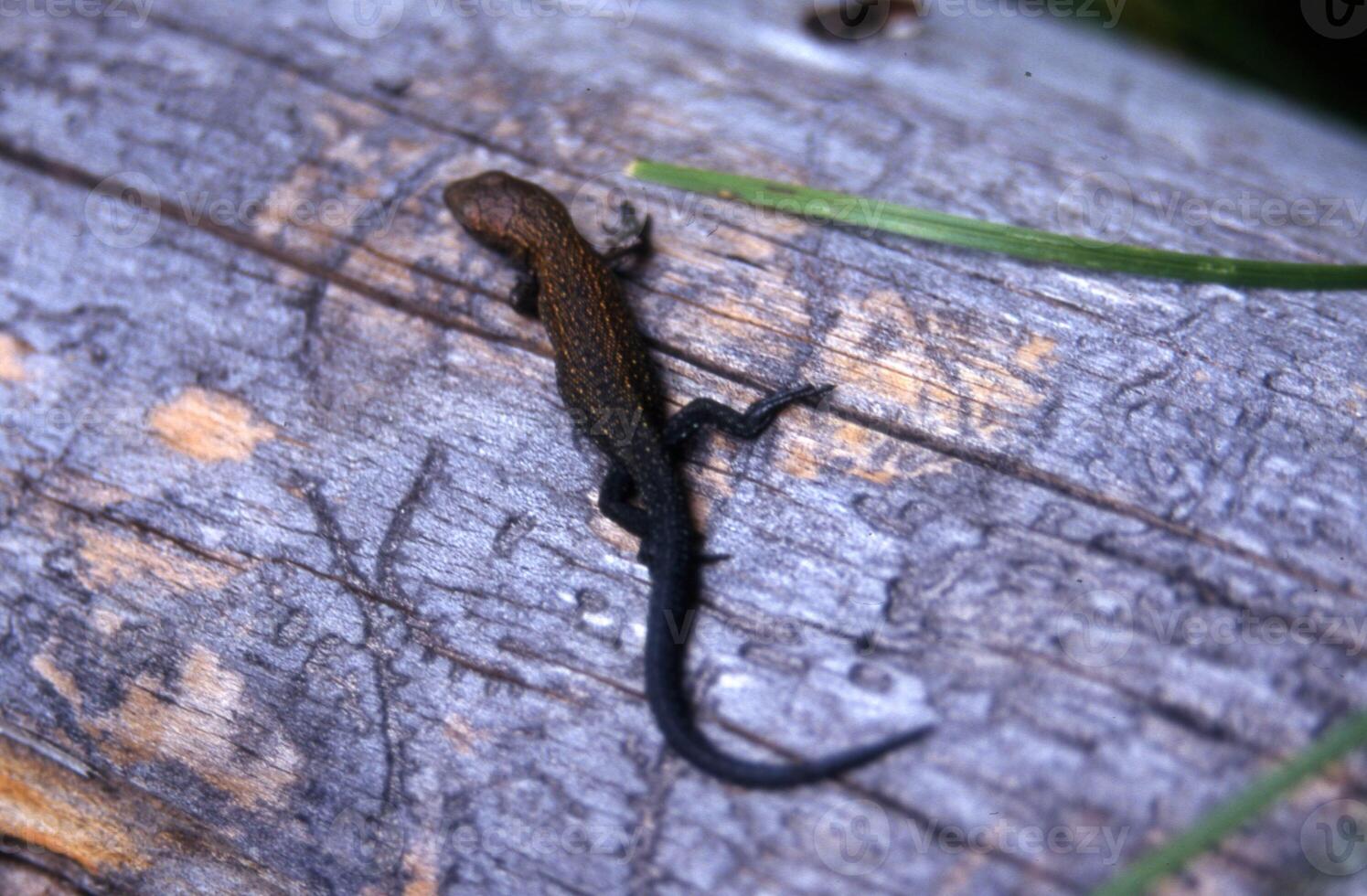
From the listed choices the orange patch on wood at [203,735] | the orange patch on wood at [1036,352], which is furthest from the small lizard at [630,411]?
the orange patch on wood at [203,735]

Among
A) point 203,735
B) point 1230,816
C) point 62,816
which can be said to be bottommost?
point 62,816

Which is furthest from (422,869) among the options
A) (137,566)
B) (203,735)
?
(137,566)

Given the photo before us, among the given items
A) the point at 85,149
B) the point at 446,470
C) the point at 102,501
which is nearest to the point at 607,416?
the point at 446,470

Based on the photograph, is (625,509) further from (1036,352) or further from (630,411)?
(1036,352)

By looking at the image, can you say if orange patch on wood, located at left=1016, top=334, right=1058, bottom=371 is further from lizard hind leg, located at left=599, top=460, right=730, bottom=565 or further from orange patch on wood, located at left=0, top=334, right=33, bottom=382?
orange patch on wood, located at left=0, top=334, right=33, bottom=382

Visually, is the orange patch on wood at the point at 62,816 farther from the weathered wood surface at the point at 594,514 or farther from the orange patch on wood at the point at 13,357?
the orange patch on wood at the point at 13,357

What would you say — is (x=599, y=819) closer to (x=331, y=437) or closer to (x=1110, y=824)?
(x=1110, y=824)

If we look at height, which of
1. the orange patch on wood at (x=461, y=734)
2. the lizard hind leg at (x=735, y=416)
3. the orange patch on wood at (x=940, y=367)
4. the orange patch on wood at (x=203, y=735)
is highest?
the orange patch on wood at (x=940, y=367)
